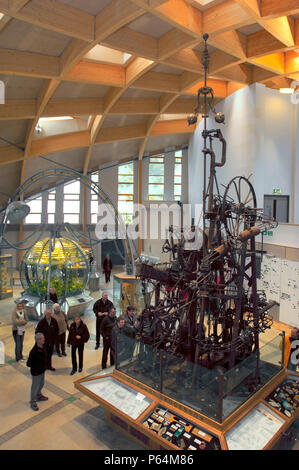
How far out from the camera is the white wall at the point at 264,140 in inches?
500

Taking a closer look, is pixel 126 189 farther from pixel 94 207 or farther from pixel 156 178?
pixel 94 207

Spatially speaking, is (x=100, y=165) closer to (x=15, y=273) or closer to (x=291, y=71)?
(x=15, y=273)

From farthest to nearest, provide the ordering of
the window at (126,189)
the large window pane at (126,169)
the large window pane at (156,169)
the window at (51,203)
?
the large window pane at (156,169) < the window at (126,189) < the large window pane at (126,169) < the window at (51,203)

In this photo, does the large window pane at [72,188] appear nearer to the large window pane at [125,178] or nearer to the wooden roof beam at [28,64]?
the large window pane at [125,178]

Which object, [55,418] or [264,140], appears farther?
[264,140]

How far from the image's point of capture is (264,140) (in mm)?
12914

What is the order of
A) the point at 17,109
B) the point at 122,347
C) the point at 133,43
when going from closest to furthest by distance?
the point at 122,347
the point at 133,43
the point at 17,109

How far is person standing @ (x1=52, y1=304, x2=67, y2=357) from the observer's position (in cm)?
828

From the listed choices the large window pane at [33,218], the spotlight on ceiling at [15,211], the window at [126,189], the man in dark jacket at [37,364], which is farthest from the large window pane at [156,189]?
the man in dark jacket at [37,364]

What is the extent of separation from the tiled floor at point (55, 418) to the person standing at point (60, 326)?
472 millimetres

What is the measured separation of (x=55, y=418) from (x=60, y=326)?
8.25 ft

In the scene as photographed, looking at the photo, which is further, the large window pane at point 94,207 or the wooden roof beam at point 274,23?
the large window pane at point 94,207

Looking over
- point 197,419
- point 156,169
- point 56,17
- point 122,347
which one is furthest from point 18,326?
point 156,169
